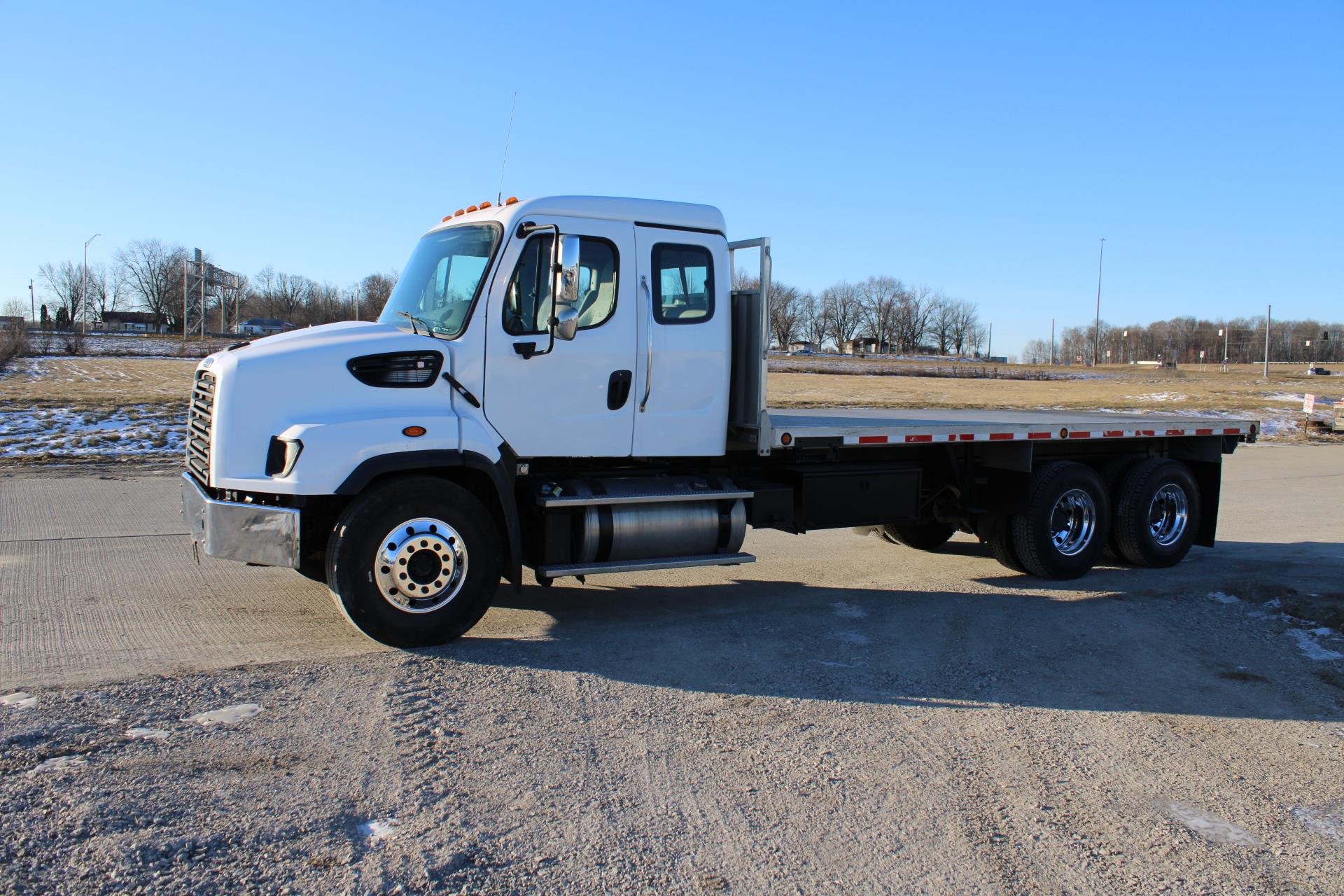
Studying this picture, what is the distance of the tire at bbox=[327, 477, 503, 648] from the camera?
5.70 metres

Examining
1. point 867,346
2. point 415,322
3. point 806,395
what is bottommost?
point 806,395

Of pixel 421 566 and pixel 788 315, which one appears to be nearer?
pixel 421 566


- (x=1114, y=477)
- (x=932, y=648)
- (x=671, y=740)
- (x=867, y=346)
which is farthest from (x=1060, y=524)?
(x=867, y=346)

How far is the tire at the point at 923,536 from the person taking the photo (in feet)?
32.4

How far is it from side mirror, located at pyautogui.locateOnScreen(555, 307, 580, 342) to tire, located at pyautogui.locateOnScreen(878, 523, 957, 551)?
4.69 metres

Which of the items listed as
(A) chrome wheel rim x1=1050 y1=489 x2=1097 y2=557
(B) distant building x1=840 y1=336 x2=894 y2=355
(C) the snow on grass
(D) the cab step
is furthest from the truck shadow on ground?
(B) distant building x1=840 y1=336 x2=894 y2=355

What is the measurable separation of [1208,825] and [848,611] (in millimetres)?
3364

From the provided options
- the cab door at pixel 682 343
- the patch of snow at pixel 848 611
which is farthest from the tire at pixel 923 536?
the cab door at pixel 682 343

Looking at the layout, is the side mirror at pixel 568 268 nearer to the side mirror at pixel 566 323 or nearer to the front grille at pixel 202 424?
the side mirror at pixel 566 323

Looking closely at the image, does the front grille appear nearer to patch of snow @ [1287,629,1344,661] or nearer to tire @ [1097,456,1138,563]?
patch of snow @ [1287,629,1344,661]

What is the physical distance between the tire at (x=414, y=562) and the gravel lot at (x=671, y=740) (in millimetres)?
205

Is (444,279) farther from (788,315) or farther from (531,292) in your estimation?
(788,315)

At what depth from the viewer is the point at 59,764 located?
13.4ft

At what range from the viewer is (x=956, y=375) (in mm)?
56938
